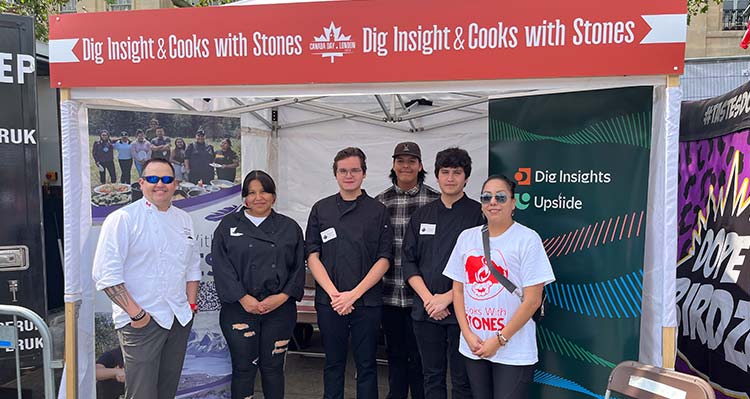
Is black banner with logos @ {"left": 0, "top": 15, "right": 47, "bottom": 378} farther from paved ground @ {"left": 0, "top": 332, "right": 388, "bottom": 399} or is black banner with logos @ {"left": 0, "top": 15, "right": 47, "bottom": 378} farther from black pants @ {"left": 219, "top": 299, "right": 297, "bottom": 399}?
black pants @ {"left": 219, "top": 299, "right": 297, "bottom": 399}

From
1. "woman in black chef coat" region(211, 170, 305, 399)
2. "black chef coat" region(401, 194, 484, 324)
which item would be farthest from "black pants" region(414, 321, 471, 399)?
"woman in black chef coat" region(211, 170, 305, 399)

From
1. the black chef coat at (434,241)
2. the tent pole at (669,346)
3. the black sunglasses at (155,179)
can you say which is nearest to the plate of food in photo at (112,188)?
the black sunglasses at (155,179)

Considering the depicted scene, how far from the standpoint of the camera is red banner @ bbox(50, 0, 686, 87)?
216 cm

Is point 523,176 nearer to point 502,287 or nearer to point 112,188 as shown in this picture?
point 502,287

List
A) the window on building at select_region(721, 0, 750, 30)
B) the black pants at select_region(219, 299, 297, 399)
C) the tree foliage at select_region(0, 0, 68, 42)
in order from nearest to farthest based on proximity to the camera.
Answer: the black pants at select_region(219, 299, 297, 399) < the tree foliage at select_region(0, 0, 68, 42) < the window on building at select_region(721, 0, 750, 30)

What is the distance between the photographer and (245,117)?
16.0ft

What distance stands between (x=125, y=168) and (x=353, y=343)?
5.53 ft

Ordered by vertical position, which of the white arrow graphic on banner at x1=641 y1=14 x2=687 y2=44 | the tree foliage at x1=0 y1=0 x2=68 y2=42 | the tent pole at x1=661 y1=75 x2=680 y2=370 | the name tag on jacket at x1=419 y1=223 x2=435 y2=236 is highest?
the tree foliage at x1=0 y1=0 x2=68 y2=42

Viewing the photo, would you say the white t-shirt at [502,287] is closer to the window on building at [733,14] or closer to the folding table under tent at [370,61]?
the folding table under tent at [370,61]

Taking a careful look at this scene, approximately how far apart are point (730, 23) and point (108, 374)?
19496mm

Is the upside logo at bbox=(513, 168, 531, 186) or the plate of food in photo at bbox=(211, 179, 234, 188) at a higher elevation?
the upside logo at bbox=(513, 168, 531, 186)

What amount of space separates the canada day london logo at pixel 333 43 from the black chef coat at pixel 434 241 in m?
0.95

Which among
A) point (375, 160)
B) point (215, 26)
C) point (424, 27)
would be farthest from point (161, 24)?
point (375, 160)

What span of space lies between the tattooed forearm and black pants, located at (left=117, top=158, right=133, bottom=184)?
858mm
